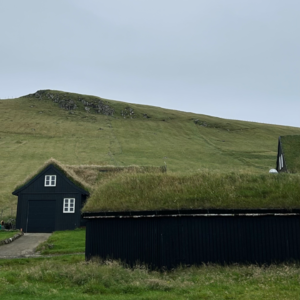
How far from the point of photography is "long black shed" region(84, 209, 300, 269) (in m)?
14.8

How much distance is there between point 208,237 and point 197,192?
6.93 ft

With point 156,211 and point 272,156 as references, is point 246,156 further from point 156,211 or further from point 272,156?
point 156,211

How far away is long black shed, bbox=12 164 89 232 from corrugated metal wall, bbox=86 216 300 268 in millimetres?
21119

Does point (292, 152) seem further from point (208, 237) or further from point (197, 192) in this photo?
point (208, 237)

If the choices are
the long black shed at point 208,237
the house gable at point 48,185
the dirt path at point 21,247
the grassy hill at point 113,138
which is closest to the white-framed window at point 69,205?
the house gable at point 48,185

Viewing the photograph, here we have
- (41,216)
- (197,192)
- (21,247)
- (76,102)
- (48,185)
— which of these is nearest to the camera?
(197,192)

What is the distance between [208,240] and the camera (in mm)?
15141

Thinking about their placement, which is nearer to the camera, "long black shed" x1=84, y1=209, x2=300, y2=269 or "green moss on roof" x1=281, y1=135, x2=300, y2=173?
"long black shed" x1=84, y1=209, x2=300, y2=269

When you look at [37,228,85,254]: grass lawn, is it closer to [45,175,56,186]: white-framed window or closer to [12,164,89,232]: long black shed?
[12,164,89,232]: long black shed

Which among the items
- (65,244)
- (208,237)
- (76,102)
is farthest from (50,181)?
(76,102)

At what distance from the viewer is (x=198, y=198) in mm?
15852

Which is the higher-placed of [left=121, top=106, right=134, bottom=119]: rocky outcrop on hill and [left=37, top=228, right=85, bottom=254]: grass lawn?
[left=121, top=106, right=134, bottom=119]: rocky outcrop on hill

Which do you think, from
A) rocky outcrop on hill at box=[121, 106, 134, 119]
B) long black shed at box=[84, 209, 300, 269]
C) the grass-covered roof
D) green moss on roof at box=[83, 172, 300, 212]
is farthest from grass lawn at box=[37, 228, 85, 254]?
rocky outcrop on hill at box=[121, 106, 134, 119]

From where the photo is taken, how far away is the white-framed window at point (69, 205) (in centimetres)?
3622
